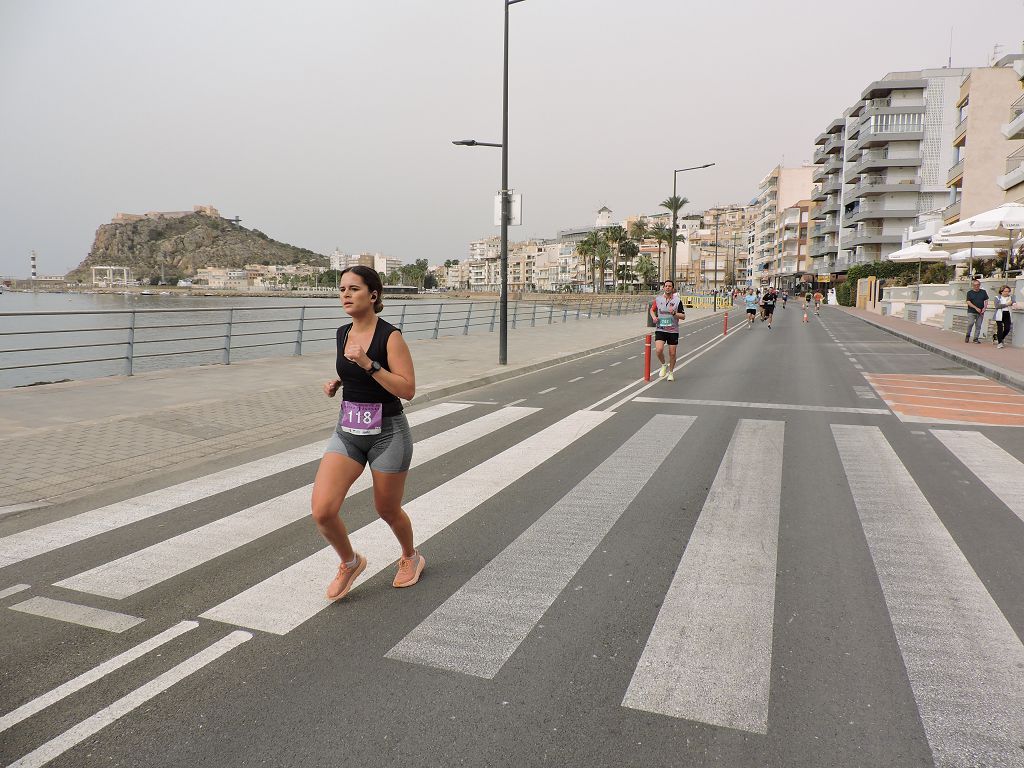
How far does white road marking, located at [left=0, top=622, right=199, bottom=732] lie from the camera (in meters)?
2.67

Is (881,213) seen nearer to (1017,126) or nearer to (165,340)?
(1017,126)

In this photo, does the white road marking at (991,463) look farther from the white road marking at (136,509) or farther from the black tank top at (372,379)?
the white road marking at (136,509)

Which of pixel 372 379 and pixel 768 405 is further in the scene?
pixel 768 405

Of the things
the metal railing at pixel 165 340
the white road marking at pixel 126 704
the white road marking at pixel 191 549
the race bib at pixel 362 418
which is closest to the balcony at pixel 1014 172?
the metal railing at pixel 165 340

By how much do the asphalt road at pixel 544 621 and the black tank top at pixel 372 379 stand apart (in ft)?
3.57

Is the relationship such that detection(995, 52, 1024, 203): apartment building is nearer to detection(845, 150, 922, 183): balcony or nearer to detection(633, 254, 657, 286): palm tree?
detection(845, 150, 922, 183): balcony

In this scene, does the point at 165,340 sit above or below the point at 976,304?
below

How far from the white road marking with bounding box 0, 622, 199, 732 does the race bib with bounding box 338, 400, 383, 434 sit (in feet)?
4.03

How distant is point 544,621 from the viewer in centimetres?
343

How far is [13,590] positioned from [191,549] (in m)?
0.93

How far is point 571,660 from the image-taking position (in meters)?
3.09

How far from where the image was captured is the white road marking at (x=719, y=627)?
276 cm

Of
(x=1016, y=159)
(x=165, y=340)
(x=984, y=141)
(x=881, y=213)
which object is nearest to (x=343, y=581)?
(x=165, y=340)

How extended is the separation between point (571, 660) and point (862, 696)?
Answer: 3.95 ft
